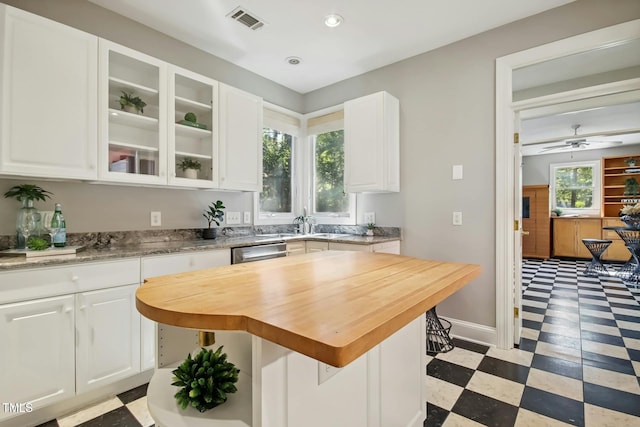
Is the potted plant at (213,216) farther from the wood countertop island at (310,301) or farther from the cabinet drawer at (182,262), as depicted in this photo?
the wood countertop island at (310,301)

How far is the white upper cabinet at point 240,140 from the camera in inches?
107

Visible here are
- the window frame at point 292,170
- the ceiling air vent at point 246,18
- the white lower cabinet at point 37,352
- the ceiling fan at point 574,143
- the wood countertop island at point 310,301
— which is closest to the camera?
the wood countertop island at point 310,301

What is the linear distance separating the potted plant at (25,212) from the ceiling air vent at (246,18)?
6.27ft

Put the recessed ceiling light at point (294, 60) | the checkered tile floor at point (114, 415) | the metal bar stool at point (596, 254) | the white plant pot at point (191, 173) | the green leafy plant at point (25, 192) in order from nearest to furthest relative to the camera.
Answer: the checkered tile floor at point (114, 415), the green leafy plant at point (25, 192), the white plant pot at point (191, 173), the recessed ceiling light at point (294, 60), the metal bar stool at point (596, 254)

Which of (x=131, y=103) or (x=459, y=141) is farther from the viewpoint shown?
(x=459, y=141)

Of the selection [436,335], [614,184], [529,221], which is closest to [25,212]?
[436,335]

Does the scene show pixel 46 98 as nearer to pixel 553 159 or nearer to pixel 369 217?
pixel 369 217

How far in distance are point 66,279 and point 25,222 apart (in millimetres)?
578

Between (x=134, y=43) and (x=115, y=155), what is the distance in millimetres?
1049

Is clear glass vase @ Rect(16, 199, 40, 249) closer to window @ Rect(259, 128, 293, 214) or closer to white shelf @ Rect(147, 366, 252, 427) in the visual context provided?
white shelf @ Rect(147, 366, 252, 427)

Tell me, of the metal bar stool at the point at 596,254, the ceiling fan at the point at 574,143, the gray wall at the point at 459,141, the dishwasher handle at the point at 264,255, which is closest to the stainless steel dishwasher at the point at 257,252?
the dishwasher handle at the point at 264,255

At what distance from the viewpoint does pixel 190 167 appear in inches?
102

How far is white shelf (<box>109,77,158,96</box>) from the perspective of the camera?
2.14 metres

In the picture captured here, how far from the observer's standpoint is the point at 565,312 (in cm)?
330
